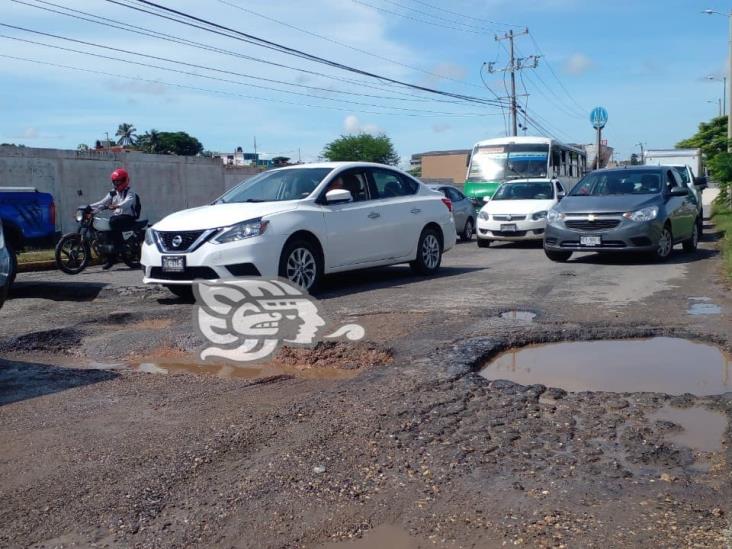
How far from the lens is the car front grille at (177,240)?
8.98m

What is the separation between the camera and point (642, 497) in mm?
3625

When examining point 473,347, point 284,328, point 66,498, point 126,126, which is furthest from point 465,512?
point 126,126

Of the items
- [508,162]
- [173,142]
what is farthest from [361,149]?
[508,162]

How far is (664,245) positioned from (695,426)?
9.10 meters

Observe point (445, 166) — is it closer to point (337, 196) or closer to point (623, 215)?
point (623, 215)

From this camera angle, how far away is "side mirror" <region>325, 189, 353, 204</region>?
990cm

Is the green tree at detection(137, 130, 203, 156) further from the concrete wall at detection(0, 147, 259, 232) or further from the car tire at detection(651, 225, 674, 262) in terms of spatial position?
the car tire at detection(651, 225, 674, 262)

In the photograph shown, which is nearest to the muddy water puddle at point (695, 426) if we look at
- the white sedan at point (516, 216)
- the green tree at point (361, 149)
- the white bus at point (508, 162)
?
the white sedan at point (516, 216)

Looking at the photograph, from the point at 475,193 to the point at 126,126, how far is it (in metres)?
80.3

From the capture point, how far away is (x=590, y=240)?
1281 centimetres

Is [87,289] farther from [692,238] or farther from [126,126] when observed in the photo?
[126,126]

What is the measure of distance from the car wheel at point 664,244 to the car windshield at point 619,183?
73 cm

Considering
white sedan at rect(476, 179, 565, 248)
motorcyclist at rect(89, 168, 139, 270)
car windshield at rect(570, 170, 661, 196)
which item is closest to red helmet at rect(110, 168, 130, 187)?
motorcyclist at rect(89, 168, 139, 270)

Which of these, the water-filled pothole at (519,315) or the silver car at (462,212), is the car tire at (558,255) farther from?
the silver car at (462,212)
